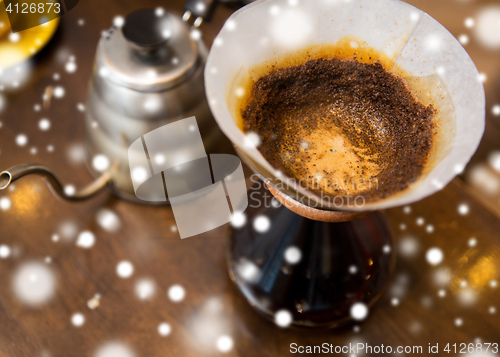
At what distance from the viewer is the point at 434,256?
2.40 ft

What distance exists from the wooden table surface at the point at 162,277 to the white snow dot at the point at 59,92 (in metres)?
0.03

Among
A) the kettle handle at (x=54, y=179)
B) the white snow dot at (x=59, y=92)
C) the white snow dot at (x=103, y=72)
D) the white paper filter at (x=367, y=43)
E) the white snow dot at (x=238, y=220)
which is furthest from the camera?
the white snow dot at (x=59, y=92)

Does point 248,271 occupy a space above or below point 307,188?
below

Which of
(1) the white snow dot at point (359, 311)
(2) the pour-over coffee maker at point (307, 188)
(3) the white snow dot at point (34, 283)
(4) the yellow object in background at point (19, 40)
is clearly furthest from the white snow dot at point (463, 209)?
(4) the yellow object in background at point (19, 40)

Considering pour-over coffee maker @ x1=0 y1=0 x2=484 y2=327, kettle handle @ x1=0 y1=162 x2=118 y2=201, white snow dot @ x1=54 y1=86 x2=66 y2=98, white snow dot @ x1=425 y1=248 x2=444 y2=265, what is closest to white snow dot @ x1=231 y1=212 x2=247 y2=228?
pour-over coffee maker @ x1=0 y1=0 x2=484 y2=327

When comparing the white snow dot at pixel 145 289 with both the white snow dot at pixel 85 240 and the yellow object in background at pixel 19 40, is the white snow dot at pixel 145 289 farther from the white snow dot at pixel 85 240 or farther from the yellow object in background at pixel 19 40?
the yellow object in background at pixel 19 40

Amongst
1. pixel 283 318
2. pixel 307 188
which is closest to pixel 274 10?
pixel 307 188

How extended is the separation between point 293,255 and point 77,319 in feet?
1.18

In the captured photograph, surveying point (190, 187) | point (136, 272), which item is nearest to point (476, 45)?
point (190, 187)

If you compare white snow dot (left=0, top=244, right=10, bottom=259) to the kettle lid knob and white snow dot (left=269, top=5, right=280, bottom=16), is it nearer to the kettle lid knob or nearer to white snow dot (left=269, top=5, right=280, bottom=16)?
the kettle lid knob

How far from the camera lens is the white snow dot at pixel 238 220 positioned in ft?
2.34

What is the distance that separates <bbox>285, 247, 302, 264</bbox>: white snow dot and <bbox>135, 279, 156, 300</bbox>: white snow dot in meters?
0.23

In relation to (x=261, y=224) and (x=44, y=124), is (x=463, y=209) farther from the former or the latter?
(x=44, y=124)

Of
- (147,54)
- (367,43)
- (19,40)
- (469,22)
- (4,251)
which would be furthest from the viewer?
(469,22)
